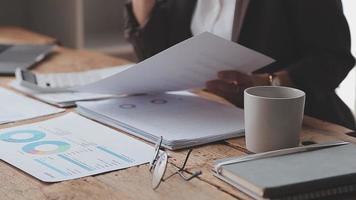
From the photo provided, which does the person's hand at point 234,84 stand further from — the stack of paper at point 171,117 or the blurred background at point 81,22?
the blurred background at point 81,22

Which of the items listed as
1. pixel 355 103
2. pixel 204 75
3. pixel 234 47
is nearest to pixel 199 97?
pixel 204 75

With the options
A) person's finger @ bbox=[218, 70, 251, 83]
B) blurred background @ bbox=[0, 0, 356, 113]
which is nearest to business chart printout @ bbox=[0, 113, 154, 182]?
person's finger @ bbox=[218, 70, 251, 83]

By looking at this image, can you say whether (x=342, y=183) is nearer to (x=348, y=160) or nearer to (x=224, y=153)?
(x=348, y=160)

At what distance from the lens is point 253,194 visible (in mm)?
745

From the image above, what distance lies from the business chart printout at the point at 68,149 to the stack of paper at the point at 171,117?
0.11 feet

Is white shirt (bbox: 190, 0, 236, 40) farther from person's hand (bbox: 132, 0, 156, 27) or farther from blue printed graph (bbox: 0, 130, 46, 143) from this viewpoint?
blue printed graph (bbox: 0, 130, 46, 143)

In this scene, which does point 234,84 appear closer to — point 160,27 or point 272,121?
point 272,121

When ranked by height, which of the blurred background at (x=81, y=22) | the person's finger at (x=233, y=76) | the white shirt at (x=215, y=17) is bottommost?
the blurred background at (x=81, y=22)

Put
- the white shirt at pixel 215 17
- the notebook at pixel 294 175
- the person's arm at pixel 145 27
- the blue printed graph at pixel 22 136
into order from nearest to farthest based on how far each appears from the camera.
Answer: the notebook at pixel 294 175
the blue printed graph at pixel 22 136
the white shirt at pixel 215 17
the person's arm at pixel 145 27

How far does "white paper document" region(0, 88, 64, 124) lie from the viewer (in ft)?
3.68

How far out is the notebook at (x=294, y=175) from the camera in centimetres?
73

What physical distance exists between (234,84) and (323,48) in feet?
0.88

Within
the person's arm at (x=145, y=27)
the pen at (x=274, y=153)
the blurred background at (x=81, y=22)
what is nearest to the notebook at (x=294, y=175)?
the pen at (x=274, y=153)

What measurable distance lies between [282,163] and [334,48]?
2.06 ft
